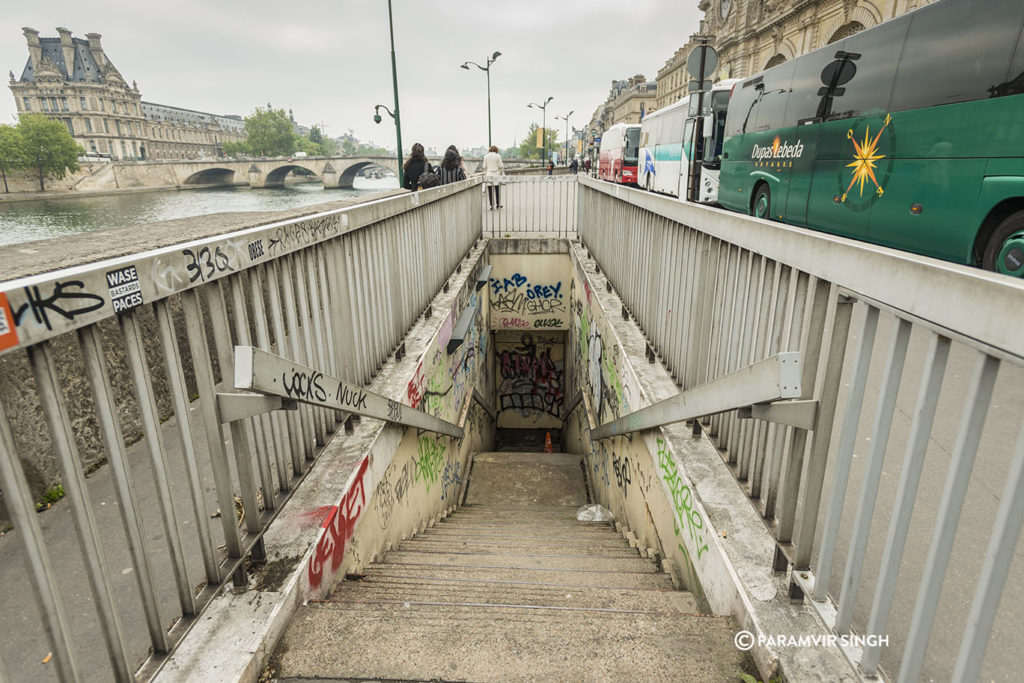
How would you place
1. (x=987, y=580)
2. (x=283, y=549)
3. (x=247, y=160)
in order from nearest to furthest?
(x=987, y=580), (x=283, y=549), (x=247, y=160)

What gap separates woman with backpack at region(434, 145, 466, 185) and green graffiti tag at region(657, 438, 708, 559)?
8354mm

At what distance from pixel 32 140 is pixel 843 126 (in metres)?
67.9

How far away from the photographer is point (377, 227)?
4.11m

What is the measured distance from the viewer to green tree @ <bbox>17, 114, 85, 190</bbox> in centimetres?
5041

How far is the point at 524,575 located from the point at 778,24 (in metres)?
39.1

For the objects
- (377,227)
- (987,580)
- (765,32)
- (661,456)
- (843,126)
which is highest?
(765,32)

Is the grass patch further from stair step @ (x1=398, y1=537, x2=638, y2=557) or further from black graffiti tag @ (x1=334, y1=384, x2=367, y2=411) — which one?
stair step @ (x1=398, y1=537, x2=638, y2=557)

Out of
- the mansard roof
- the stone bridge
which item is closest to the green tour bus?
the stone bridge

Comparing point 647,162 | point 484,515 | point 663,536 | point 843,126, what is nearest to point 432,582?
point 663,536

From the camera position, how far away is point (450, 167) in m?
10.7

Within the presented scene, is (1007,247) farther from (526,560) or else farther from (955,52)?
(526,560)

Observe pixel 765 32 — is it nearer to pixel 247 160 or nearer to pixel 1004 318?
pixel 1004 318

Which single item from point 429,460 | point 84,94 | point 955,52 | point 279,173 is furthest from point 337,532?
point 84,94

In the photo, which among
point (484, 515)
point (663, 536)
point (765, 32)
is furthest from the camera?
point (765, 32)
